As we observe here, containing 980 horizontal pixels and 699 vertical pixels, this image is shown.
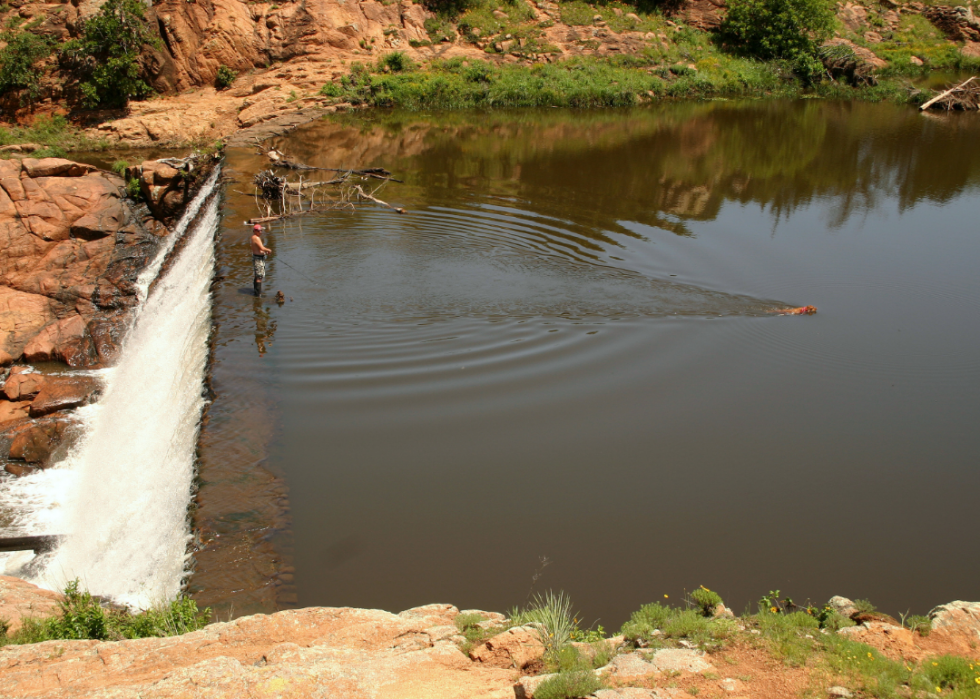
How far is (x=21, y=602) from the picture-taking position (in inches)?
283

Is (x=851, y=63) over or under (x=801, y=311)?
over

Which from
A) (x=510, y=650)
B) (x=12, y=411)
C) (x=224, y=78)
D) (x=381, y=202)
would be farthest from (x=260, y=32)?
(x=510, y=650)

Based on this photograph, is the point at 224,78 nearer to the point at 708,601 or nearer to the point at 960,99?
the point at 708,601

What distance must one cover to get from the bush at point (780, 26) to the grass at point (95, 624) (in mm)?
48452

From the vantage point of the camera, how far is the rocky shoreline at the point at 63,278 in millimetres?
12680

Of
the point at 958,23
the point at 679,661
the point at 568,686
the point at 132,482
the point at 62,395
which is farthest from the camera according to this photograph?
the point at 958,23

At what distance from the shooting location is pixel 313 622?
20.4 feet

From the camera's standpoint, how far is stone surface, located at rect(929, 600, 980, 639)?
19.4 feet

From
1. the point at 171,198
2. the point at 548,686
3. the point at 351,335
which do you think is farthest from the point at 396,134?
the point at 548,686

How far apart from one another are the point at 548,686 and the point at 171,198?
67.3 feet

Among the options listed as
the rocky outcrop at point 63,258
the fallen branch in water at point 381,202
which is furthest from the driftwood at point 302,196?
the rocky outcrop at point 63,258

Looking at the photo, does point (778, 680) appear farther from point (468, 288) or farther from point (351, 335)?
point (468, 288)

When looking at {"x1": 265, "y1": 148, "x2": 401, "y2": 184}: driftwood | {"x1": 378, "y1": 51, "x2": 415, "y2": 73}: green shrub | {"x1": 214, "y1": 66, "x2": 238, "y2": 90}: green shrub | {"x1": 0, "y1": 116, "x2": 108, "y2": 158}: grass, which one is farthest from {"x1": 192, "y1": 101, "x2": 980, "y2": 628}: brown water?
{"x1": 378, "y1": 51, "x2": 415, "y2": 73}: green shrub

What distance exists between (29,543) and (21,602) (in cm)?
305
